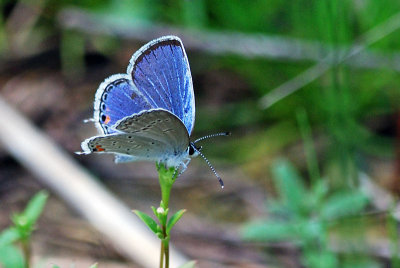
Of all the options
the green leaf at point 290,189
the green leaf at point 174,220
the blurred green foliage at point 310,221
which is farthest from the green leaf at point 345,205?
the green leaf at point 174,220

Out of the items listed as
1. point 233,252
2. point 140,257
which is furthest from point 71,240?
point 233,252

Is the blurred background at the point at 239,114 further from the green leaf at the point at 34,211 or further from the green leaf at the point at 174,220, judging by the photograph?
the green leaf at the point at 174,220

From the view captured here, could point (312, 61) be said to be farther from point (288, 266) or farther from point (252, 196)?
point (288, 266)

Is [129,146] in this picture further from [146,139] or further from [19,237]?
[19,237]

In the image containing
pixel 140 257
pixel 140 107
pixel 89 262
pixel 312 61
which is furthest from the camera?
pixel 312 61

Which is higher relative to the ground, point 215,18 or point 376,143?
point 215,18

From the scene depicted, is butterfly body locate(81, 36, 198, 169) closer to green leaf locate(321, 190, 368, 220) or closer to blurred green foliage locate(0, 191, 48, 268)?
blurred green foliage locate(0, 191, 48, 268)
